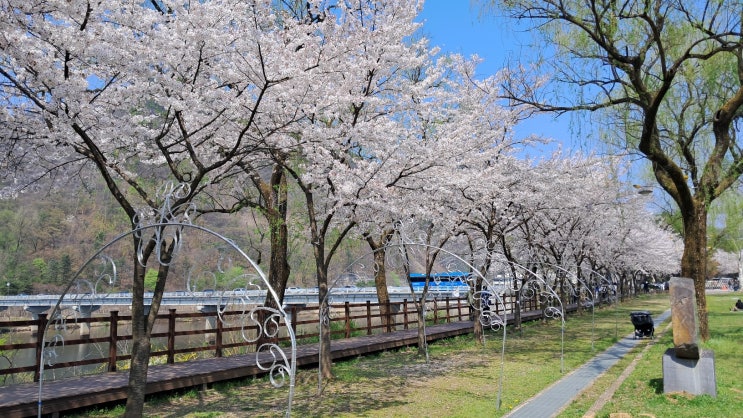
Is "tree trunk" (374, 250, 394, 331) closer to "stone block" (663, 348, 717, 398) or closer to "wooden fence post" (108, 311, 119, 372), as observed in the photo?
"wooden fence post" (108, 311, 119, 372)

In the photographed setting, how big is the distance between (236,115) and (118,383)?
4.59 m

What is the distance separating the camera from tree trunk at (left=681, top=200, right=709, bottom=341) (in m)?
13.0

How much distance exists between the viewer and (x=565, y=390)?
379 inches

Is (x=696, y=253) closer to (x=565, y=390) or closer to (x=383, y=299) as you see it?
(x=565, y=390)

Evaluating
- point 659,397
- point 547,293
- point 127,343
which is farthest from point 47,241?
point 659,397

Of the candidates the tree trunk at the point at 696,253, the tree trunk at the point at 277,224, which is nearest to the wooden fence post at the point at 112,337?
the tree trunk at the point at 277,224

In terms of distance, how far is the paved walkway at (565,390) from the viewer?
314 inches

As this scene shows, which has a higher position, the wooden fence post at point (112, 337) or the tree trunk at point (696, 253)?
the tree trunk at point (696, 253)

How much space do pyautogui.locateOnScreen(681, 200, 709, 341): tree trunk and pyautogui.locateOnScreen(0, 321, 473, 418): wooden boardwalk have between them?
26.0 ft

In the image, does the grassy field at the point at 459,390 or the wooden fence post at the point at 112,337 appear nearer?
the grassy field at the point at 459,390

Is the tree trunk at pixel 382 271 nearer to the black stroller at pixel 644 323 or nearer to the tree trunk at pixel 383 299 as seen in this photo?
the tree trunk at pixel 383 299

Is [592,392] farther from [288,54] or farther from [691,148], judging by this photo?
[691,148]

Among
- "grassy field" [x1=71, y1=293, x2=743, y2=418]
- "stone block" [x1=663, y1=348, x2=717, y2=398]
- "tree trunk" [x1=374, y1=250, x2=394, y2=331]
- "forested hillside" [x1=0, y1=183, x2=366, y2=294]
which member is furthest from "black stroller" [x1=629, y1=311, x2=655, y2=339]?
"forested hillside" [x1=0, y1=183, x2=366, y2=294]

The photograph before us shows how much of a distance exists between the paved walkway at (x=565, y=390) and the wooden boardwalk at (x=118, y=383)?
516 cm
